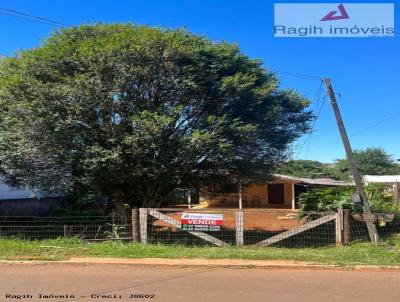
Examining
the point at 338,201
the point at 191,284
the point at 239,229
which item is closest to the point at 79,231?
the point at 239,229

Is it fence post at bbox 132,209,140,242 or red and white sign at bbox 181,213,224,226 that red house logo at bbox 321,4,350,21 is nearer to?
red and white sign at bbox 181,213,224,226

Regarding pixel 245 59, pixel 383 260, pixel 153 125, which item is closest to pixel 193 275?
pixel 383 260

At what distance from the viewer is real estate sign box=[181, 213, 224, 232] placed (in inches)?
540

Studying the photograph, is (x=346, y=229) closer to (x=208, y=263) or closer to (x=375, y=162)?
(x=208, y=263)

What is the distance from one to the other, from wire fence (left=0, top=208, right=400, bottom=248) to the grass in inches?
24.1

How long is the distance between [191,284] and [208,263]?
246cm

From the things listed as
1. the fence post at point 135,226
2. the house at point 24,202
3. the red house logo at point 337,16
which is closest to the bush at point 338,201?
the red house logo at point 337,16

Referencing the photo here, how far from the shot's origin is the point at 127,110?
15.8 meters

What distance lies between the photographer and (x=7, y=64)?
55.4 feet

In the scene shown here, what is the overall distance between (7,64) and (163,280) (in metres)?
10.9

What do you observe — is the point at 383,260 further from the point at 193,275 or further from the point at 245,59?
the point at 245,59

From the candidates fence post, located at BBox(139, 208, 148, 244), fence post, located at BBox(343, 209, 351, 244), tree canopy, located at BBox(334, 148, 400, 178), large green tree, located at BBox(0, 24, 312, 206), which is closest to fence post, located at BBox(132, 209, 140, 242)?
fence post, located at BBox(139, 208, 148, 244)

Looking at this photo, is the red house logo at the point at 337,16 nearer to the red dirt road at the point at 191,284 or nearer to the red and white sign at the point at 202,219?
the red and white sign at the point at 202,219

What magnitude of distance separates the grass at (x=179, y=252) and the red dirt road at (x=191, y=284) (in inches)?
43.7
